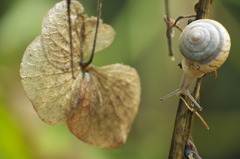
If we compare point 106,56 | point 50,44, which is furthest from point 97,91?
point 106,56

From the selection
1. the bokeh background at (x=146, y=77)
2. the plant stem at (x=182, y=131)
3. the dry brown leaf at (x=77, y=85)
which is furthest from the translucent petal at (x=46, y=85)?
the bokeh background at (x=146, y=77)

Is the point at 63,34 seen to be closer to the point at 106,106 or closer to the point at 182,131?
the point at 106,106

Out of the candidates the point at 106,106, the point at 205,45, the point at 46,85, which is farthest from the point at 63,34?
the point at 205,45

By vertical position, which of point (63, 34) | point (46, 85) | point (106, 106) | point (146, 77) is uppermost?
point (63, 34)

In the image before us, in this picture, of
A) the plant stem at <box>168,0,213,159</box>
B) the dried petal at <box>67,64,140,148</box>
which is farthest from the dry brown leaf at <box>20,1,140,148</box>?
the plant stem at <box>168,0,213,159</box>

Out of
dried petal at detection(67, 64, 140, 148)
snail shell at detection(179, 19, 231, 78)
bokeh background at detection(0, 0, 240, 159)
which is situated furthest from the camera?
bokeh background at detection(0, 0, 240, 159)

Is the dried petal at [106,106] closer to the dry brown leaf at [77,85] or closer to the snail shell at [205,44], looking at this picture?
the dry brown leaf at [77,85]

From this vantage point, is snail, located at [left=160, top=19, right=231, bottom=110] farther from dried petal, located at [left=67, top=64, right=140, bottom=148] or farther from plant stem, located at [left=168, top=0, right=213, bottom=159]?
dried petal, located at [left=67, top=64, right=140, bottom=148]
